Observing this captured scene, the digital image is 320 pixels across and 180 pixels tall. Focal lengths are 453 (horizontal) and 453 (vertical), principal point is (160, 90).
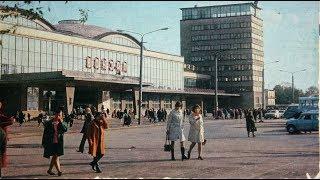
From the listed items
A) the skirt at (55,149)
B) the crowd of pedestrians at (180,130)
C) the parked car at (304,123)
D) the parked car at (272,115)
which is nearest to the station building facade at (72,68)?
the parked car at (272,115)

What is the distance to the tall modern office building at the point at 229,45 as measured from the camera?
12394 centimetres

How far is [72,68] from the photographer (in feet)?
217

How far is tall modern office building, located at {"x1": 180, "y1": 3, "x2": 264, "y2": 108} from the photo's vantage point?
124 m

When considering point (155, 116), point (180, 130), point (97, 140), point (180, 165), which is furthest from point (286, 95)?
point (97, 140)

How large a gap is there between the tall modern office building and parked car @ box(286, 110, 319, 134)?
92.2 meters

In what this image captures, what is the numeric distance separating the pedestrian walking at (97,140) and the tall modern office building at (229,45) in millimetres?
110759

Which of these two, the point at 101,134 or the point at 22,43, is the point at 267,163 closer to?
the point at 101,134

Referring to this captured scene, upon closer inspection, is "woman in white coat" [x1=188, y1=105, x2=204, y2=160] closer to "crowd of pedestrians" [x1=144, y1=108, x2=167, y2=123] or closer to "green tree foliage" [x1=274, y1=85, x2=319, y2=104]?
"crowd of pedestrians" [x1=144, y1=108, x2=167, y2=123]

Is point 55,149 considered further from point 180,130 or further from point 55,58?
point 55,58

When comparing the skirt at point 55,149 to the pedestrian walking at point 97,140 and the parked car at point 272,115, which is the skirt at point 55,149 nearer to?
the pedestrian walking at point 97,140

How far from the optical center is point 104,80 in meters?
51.6

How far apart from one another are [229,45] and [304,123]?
98.0 meters

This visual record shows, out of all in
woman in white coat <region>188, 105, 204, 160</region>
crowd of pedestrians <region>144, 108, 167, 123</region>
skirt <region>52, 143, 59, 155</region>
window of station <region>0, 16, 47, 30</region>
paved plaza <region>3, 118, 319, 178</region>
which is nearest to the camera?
paved plaza <region>3, 118, 319, 178</region>

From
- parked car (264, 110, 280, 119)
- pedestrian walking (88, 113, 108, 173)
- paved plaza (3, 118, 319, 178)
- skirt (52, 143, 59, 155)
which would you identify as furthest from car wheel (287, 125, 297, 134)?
parked car (264, 110, 280, 119)
